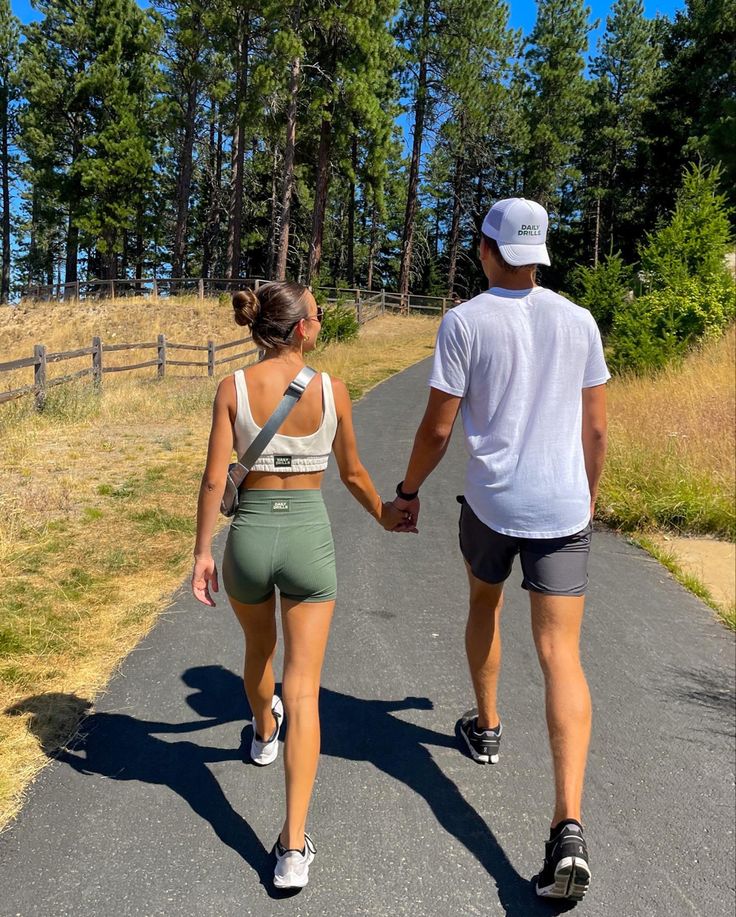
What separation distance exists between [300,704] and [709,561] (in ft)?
15.9

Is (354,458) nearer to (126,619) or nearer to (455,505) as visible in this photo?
(126,619)

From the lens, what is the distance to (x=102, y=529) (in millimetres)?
6109

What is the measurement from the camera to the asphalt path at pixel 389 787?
2369mm

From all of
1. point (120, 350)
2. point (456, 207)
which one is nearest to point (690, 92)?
point (456, 207)

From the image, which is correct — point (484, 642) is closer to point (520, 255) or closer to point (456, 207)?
point (520, 255)

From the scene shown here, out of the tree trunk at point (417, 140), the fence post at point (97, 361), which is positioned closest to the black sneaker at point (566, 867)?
the fence post at point (97, 361)

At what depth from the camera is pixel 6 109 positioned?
142ft

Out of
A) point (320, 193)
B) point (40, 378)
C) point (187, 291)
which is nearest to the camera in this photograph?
point (40, 378)

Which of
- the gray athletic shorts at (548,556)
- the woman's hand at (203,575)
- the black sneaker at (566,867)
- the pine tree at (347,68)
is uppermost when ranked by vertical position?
the pine tree at (347,68)

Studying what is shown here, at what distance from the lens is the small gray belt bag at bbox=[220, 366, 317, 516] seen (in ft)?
7.70

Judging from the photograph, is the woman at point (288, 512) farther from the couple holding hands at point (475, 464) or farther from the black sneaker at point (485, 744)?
the black sneaker at point (485, 744)

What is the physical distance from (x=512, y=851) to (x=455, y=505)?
506 cm

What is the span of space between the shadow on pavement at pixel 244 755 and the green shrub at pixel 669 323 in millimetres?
11227

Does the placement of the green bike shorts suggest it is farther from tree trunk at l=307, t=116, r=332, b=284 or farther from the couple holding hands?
tree trunk at l=307, t=116, r=332, b=284
